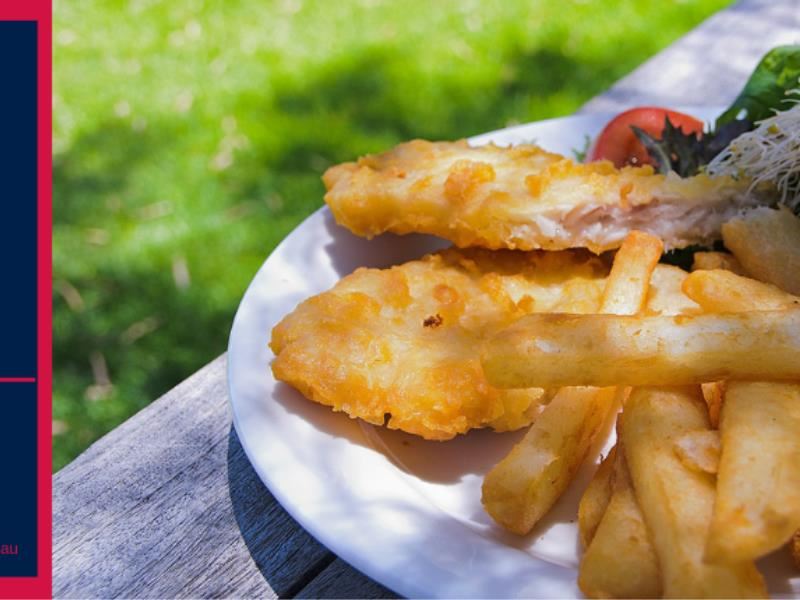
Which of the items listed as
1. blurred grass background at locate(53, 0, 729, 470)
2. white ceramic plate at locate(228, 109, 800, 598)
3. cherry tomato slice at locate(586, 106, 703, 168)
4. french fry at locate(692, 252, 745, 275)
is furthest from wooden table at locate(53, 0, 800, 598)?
cherry tomato slice at locate(586, 106, 703, 168)

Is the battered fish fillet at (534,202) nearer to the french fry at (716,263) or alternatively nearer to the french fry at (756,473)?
the french fry at (716,263)

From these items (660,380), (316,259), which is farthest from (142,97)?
(660,380)

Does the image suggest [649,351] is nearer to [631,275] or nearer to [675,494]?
[675,494]

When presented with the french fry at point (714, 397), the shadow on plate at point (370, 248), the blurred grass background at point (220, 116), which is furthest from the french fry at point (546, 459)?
the blurred grass background at point (220, 116)

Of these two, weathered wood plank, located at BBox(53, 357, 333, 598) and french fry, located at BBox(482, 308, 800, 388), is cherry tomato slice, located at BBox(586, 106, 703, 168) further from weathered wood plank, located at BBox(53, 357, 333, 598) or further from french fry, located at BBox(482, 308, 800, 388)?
weathered wood plank, located at BBox(53, 357, 333, 598)

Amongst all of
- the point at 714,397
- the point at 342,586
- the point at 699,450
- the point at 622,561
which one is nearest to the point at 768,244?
the point at 714,397

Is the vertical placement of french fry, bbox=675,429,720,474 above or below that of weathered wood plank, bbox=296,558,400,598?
above

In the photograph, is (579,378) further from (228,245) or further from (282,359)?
(228,245)
